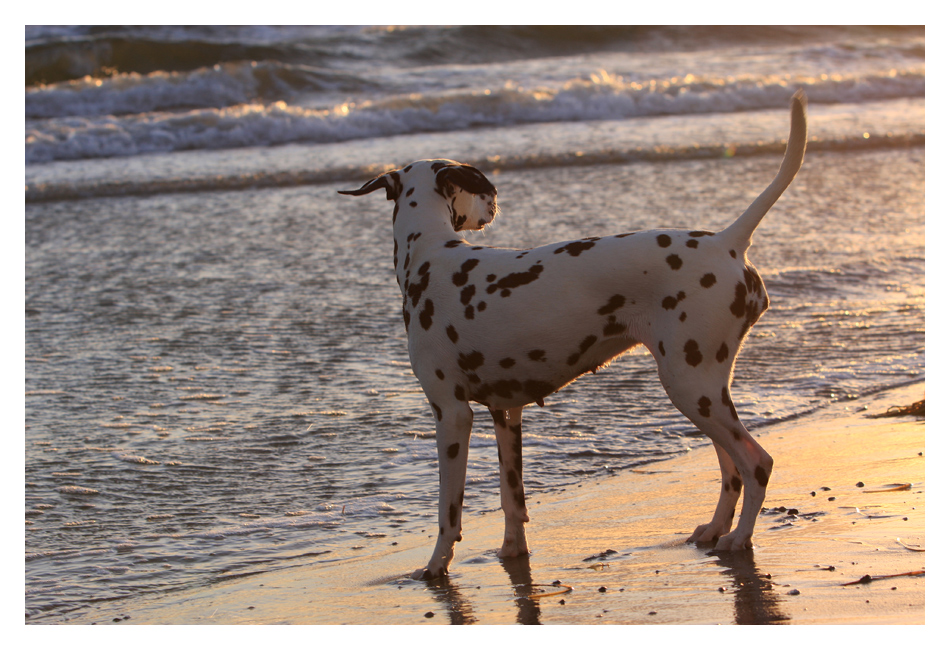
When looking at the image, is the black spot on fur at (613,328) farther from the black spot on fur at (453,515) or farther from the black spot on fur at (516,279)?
the black spot on fur at (453,515)

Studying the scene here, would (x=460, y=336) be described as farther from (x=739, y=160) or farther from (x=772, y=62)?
(x=772, y=62)

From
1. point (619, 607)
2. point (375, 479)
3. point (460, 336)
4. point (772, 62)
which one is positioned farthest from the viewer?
point (772, 62)

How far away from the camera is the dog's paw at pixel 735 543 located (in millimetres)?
4223

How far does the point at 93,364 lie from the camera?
7.48m

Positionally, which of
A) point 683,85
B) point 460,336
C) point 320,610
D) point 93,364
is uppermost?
point 683,85

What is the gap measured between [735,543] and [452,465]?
131cm

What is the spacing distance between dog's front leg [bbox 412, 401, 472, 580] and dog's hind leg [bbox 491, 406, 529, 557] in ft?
0.75

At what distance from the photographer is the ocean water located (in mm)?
5227

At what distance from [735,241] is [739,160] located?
12.8 m

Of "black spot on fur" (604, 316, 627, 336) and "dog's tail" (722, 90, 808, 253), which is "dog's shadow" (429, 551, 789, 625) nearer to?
"black spot on fur" (604, 316, 627, 336)

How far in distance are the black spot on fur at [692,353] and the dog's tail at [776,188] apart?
1.54ft

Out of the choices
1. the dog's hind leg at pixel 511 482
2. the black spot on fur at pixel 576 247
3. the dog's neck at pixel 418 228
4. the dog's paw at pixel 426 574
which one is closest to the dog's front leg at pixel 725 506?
the dog's hind leg at pixel 511 482

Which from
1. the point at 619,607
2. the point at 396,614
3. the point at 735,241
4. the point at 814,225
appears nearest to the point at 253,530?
the point at 396,614

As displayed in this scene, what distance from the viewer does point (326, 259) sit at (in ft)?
34.8
